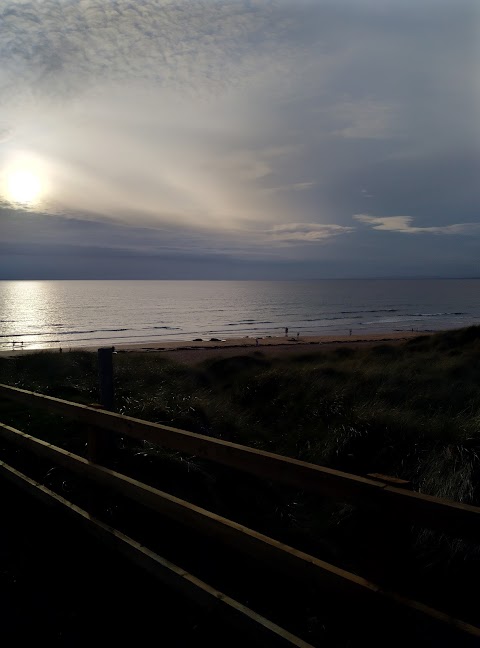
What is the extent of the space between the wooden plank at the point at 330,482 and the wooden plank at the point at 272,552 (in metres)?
0.43

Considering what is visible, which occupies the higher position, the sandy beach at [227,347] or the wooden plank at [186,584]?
the wooden plank at [186,584]

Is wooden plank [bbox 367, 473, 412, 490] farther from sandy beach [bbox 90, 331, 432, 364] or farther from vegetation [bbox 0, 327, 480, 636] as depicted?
sandy beach [bbox 90, 331, 432, 364]

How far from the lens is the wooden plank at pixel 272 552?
2502 millimetres

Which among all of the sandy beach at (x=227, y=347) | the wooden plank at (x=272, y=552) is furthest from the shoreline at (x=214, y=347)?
the wooden plank at (x=272, y=552)

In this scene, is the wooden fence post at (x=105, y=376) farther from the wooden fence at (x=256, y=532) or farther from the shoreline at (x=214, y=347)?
the shoreline at (x=214, y=347)

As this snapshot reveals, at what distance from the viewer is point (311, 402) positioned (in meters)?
10.1

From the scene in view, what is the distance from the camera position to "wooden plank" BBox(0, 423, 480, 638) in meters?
2.50

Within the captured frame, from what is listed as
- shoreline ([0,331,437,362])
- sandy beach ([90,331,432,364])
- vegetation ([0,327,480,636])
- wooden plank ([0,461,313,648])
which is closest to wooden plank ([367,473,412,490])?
vegetation ([0,327,480,636])

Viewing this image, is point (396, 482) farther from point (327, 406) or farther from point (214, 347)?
point (214, 347)

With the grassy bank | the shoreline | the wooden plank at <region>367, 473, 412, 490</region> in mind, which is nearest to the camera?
the wooden plank at <region>367, 473, 412, 490</region>

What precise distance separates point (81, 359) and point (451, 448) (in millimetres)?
12356

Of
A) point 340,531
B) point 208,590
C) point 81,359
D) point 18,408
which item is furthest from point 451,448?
point 81,359

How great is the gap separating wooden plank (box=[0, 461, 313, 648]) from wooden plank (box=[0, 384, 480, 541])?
833mm

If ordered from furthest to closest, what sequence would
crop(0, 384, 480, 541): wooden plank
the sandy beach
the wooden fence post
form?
the sandy beach, the wooden fence post, crop(0, 384, 480, 541): wooden plank
